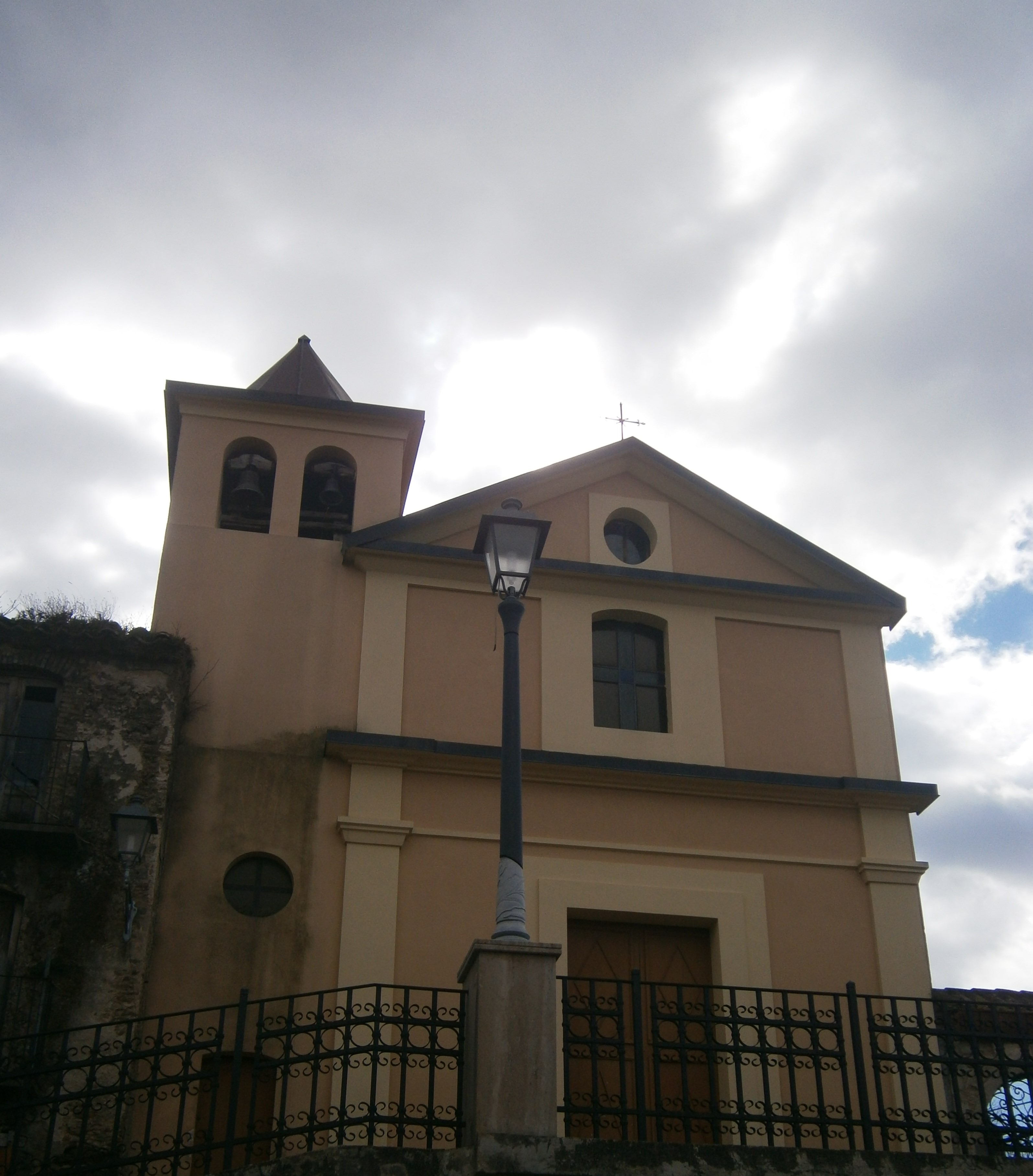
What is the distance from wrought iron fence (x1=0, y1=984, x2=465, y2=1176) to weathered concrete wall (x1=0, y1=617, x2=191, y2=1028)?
59cm

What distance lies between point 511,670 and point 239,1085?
3.67m

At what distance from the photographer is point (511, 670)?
9.74 meters

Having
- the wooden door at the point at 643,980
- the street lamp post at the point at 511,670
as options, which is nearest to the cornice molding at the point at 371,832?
the wooden door at the point at 643,980

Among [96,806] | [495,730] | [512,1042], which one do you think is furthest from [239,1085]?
[495,730]

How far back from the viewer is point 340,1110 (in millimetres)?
8750

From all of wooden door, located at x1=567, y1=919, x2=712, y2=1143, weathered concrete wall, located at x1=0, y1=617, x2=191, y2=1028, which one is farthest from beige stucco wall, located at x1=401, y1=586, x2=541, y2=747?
weathered concrete wall, located at x1=0, y1=617, x2=191, y2=1028

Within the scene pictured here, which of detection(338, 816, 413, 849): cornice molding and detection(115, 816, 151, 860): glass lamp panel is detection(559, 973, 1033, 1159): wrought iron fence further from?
detection(115, 816, 151, 860): glass lamp panel

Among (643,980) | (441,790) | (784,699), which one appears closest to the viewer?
(643,980)

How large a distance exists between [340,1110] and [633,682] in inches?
294

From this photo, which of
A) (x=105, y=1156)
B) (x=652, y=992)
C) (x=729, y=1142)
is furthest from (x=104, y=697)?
(x=729, y=1142)

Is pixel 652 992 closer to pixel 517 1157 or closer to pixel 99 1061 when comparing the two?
pixel 517 1157

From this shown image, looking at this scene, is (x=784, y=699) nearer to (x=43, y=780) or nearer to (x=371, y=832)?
(x=371, y=832)

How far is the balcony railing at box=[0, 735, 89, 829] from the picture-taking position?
1245 cm

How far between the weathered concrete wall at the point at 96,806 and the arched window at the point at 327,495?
280 centimetres
